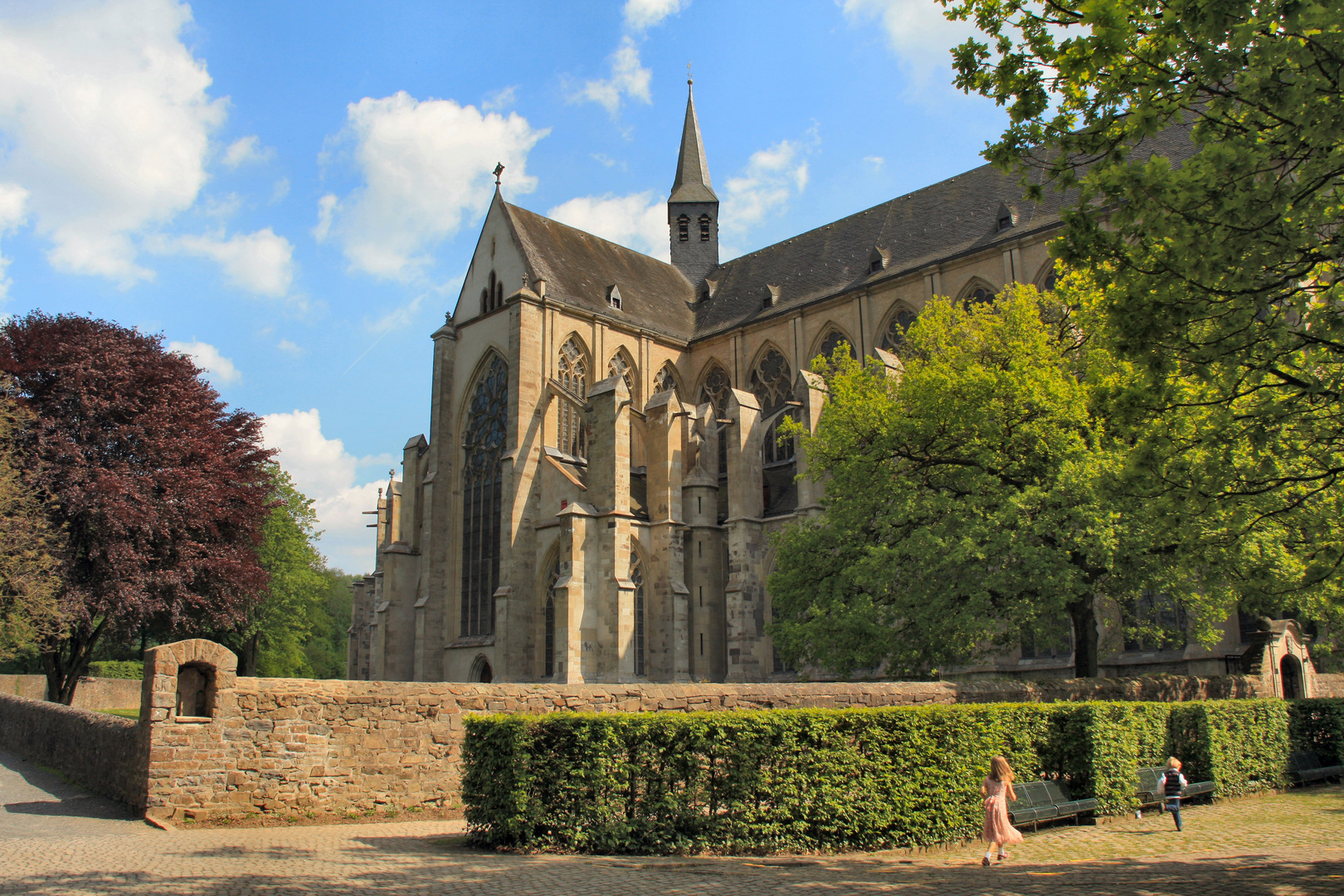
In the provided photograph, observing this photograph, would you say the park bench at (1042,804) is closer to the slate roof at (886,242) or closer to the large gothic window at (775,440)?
the large gothic window at (775,440)

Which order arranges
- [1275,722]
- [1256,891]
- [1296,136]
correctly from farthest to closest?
1. [1275,722]
2. [1256,891]
3. [1296,136]

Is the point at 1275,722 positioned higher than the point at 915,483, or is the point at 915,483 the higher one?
the point at 915,483

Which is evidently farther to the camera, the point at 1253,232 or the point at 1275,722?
the point at 1275,722

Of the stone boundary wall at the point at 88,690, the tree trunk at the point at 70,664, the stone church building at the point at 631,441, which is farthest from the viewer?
the stone boundary wall at the point at 88,690

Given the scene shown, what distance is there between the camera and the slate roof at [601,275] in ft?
101

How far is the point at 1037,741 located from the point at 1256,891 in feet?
14.2

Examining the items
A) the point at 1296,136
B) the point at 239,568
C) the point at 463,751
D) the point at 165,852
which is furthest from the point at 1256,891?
the point at 239,568

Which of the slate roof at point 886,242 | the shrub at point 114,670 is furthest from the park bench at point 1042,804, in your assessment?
the shrub at point 114,670

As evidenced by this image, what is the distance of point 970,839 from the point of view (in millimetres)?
9938

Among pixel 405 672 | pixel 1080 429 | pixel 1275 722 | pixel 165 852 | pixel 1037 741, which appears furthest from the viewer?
pixel 405 672

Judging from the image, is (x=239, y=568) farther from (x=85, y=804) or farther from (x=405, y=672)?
(x=85, y=804)

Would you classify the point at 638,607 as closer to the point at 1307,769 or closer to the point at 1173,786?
the point at 1307,769

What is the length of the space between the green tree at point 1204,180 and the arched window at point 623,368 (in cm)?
2371

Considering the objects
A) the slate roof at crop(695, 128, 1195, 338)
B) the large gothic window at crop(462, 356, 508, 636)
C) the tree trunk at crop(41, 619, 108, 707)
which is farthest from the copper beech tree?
the slate roof at crop(695, 128, 1195, 338)
